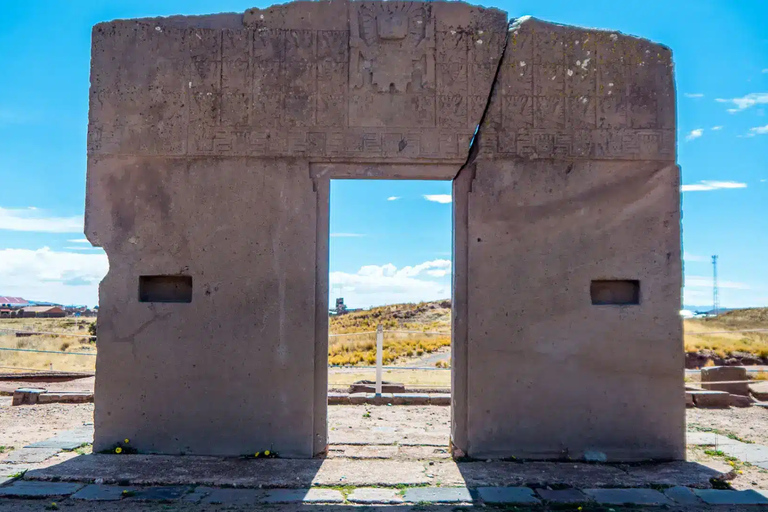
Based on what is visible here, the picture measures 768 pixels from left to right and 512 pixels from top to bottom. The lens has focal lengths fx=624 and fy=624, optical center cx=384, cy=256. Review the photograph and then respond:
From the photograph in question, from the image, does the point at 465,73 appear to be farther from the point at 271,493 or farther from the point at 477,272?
the point at 271,493

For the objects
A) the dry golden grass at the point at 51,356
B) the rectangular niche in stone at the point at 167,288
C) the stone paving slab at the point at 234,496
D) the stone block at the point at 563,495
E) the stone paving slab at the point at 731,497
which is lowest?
the dry golden grass at the point at 51,356

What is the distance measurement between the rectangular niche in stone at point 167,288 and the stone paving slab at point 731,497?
14.8 feet

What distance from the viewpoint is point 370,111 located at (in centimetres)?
559

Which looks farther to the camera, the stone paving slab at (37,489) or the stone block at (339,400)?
the stone block at (339,400)

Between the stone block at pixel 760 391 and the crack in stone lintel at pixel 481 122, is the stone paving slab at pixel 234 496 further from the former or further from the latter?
the stone block at pixel 760 391

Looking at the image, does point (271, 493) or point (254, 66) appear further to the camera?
point (254, 66)

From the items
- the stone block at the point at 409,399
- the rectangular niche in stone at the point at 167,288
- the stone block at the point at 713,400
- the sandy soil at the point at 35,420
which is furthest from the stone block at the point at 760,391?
the sandy soil at the point at 35,420

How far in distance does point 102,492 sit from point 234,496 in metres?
0.97

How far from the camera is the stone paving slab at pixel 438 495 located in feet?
14.5

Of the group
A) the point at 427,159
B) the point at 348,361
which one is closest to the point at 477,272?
the point at 427,159

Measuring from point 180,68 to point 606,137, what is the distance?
391 centimetres

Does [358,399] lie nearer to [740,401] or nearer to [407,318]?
[740,401]

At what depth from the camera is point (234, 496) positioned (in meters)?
4.52

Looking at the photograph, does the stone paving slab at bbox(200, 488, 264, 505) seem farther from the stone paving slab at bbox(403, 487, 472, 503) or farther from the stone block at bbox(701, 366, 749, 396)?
the stone block at bbox(701, 366, 749, 396)
